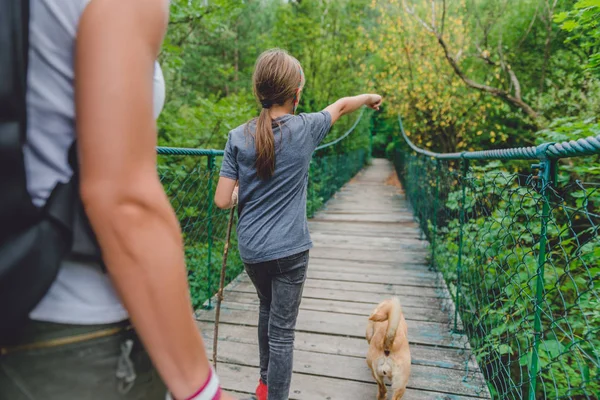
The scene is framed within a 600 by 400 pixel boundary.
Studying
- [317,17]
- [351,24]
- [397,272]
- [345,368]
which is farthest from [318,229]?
[351,24]

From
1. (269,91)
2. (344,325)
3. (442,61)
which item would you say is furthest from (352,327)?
(442,61)

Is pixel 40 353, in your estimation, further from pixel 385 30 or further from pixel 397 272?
pixel 385 30

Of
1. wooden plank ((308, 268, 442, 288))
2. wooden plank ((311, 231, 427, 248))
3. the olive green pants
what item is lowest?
wooden plank ((311, 231, 427, 248))

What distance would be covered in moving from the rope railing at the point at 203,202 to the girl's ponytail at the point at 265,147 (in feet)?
3.12

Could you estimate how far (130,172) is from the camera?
454mm

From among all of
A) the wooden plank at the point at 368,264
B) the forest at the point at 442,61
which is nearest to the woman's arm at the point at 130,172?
the wooden plank at the point at 368,264

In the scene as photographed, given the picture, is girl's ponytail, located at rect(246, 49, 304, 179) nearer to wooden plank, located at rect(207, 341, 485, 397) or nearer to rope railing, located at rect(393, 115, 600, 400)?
rope railing, located at rect(393, 115, 600, 400)

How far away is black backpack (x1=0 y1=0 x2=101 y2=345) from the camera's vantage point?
1.28 ft

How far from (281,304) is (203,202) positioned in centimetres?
193

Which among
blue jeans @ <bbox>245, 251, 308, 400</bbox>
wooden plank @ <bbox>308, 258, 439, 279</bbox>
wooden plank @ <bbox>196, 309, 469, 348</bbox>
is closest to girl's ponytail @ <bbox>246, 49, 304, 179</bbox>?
blue jeans @ <bbox>245, 251, 308, 400</bbox>

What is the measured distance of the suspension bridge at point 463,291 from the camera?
151cm

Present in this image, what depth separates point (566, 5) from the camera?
8266 mm

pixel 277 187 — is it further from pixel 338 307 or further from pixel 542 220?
pixel 338 307

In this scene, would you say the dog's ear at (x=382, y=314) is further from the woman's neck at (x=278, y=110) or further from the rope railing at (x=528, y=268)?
the woman's neck at (x=278, y=110)
